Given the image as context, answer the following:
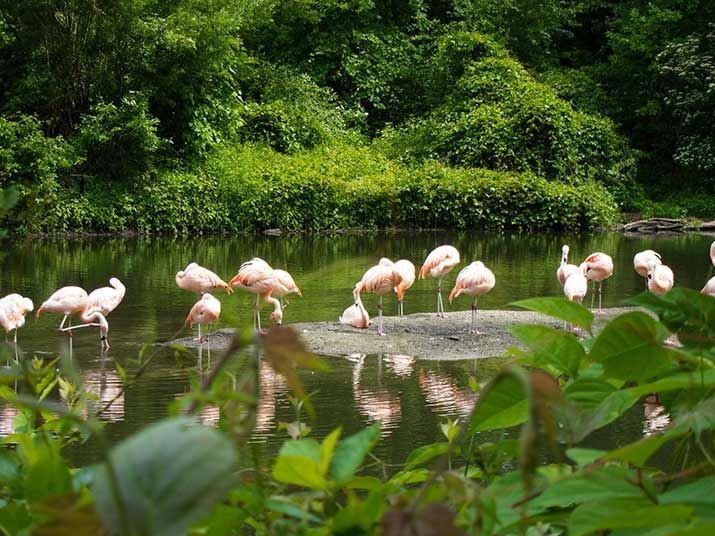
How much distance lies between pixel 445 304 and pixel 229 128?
431 inches

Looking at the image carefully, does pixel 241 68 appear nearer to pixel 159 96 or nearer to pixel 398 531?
pixel 159 96

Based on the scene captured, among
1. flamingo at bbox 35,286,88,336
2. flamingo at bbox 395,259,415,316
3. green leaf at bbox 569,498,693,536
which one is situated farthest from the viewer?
flamingo at bbox 395,259,415,316

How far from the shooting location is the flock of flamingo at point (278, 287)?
7400 millimetres

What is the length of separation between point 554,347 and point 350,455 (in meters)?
0.23

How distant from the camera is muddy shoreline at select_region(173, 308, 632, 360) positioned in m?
7.29

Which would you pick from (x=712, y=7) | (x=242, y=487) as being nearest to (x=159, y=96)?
(x=712, y=7)

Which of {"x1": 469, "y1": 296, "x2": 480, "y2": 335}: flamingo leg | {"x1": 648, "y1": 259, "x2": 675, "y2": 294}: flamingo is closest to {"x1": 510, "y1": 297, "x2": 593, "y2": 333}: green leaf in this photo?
Result: {"x1": 469, "y1": 296, "x2": 480, "y2": 335}: flamingo leg

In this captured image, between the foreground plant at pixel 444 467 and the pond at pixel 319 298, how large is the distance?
0.40 ft

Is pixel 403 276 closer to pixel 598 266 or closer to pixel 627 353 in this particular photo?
pixel 598 266

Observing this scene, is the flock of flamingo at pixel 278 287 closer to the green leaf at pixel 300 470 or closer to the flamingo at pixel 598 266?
the flamingo at pixel 598 266

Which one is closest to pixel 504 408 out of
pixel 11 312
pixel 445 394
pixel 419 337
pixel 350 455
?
pixel 350 455

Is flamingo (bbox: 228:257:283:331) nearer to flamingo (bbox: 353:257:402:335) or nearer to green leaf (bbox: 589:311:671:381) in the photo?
flamingo (bbox: 353:257:402:335)

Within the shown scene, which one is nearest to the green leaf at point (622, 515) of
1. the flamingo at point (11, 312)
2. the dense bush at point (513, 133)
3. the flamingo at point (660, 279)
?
the flamingo at point (11, 312)

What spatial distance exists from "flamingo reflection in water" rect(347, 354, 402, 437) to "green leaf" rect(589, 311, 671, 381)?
419 centimetres
